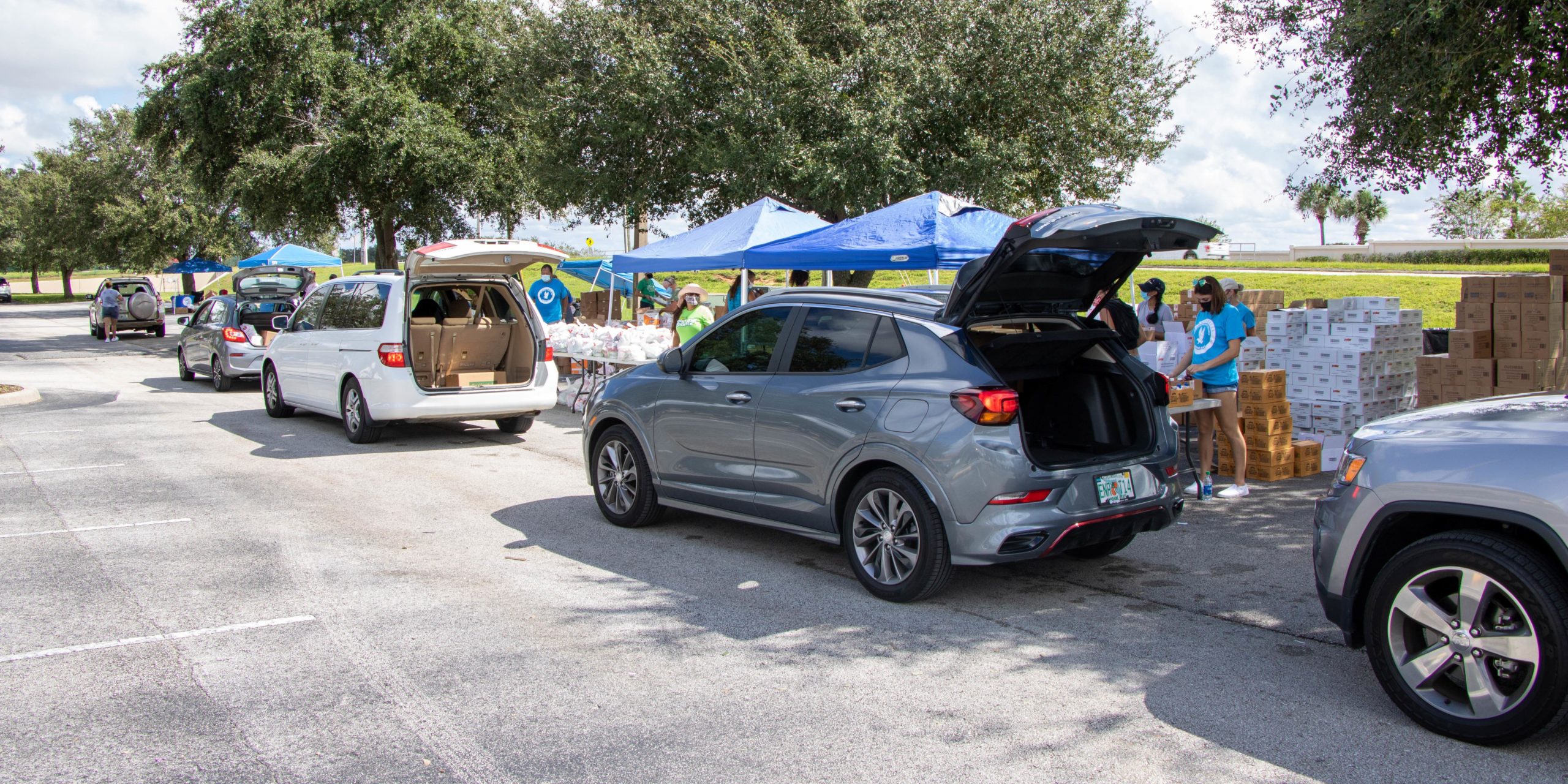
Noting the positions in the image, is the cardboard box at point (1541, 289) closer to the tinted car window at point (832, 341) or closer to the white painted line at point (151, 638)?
the tinted car window at point (832, 341)

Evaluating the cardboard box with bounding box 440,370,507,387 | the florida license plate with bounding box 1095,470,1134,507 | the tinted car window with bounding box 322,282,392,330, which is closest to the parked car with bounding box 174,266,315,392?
the tinted car window with bounding box 322,282,392,330

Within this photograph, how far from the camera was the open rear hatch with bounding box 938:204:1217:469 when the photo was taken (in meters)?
5.56

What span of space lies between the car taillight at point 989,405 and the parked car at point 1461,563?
1.52 metres

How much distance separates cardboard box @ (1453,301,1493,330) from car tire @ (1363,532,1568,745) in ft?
27.3

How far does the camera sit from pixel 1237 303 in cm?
995

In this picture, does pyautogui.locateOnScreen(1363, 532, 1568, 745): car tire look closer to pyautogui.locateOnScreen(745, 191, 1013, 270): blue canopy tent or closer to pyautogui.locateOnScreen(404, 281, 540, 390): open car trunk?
pyautogui.locateOnScreen(745, 191, 1013, 270): blue canopy tent

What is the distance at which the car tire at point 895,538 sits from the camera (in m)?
5.56

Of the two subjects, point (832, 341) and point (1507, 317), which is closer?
point (832, 341)

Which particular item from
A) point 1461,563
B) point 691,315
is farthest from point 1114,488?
point 691,315

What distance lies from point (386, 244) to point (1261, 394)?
25.0 metres

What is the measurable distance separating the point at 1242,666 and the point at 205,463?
9.39m

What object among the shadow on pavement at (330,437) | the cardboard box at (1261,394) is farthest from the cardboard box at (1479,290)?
the shadow on pavement at (330,437)

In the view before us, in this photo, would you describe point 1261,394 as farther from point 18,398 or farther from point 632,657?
point 18,398

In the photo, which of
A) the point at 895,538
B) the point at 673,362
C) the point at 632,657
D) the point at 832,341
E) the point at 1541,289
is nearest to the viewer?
the point at 632,657
